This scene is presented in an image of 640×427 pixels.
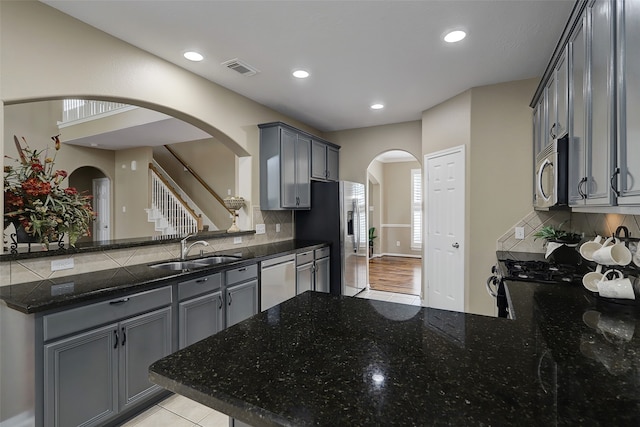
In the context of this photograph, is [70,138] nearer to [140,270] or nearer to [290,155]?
[290,155]

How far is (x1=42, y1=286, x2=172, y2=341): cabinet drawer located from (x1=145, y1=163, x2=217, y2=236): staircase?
4161mm

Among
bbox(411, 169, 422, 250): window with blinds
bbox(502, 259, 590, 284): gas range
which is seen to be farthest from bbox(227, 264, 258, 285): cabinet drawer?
bbox(411, 169, 422, 250): window with blinds

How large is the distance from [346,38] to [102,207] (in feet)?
23.8

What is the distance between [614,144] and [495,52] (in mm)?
1950

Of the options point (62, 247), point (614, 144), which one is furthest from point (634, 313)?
point (62, 247)

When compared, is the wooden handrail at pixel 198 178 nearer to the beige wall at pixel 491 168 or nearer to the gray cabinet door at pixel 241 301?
the gray cabinet door at pixel 241 301

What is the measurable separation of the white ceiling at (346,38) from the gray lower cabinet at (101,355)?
199cm

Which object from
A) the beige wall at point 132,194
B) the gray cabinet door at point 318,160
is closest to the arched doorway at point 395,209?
the gray cabinet door at point 318,160

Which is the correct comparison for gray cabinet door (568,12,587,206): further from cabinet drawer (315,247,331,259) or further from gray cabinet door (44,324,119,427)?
cabinet drawer (315,247,331,259)

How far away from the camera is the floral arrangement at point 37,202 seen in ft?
6.56

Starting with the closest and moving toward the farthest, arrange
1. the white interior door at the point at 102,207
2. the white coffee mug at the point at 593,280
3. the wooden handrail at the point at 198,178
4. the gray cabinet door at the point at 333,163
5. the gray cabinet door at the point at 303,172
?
the white coffee mug at the point at 593,280 < the gray cabinet door at the point at 303,172 < the gray cabinet door at the point at 333,163 < the wooden handrail at the point at 198,178 < the white interior door at the point at 102,207

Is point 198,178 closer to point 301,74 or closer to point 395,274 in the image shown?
point 301,74

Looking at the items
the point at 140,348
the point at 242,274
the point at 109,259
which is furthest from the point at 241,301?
the point at 109,259

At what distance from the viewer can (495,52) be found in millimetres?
2764
